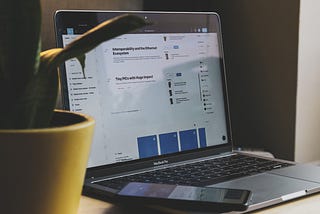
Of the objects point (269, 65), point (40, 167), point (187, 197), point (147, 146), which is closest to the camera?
point (40, 167)

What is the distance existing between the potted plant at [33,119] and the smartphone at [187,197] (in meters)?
0.15

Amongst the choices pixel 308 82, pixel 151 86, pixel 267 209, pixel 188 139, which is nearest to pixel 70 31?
pixel 151 86

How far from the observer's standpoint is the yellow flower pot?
506 millimetres

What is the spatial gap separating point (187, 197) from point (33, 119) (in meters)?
0.22

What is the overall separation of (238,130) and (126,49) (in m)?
0.42

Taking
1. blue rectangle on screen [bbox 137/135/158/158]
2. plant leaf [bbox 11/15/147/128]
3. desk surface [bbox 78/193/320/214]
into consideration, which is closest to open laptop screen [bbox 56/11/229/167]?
blue rectangle on screen [bbox 137/135/158/158]

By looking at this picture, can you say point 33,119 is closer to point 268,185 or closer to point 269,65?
point 268,185

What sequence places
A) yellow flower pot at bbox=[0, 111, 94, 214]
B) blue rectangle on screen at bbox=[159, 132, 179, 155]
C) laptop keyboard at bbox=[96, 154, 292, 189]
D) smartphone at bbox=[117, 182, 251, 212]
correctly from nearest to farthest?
1. yellow flower pot at bbox=[0, 111, 94, 214]
2. smartphone at bbox=[117, 182, 251, 212]
3. laptop keyboard at bbox=[96, 154, 292, 189]
4. blue rectangle on screen at bbox=[159, 132, 179, 155]

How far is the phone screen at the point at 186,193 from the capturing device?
25.9 inches

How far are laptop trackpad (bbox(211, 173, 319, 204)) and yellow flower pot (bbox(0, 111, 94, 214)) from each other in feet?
0.91

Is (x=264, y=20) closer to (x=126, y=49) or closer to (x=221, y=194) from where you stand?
(x=126, y=49)

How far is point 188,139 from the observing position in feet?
3.22

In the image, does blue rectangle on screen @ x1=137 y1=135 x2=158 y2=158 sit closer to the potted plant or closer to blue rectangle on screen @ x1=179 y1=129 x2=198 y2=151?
blue rectangle on screen @ x1=179 y1=129 x2=198 y2=151

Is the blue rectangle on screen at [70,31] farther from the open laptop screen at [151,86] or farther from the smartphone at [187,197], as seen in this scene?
the smartphone at [187,197]
